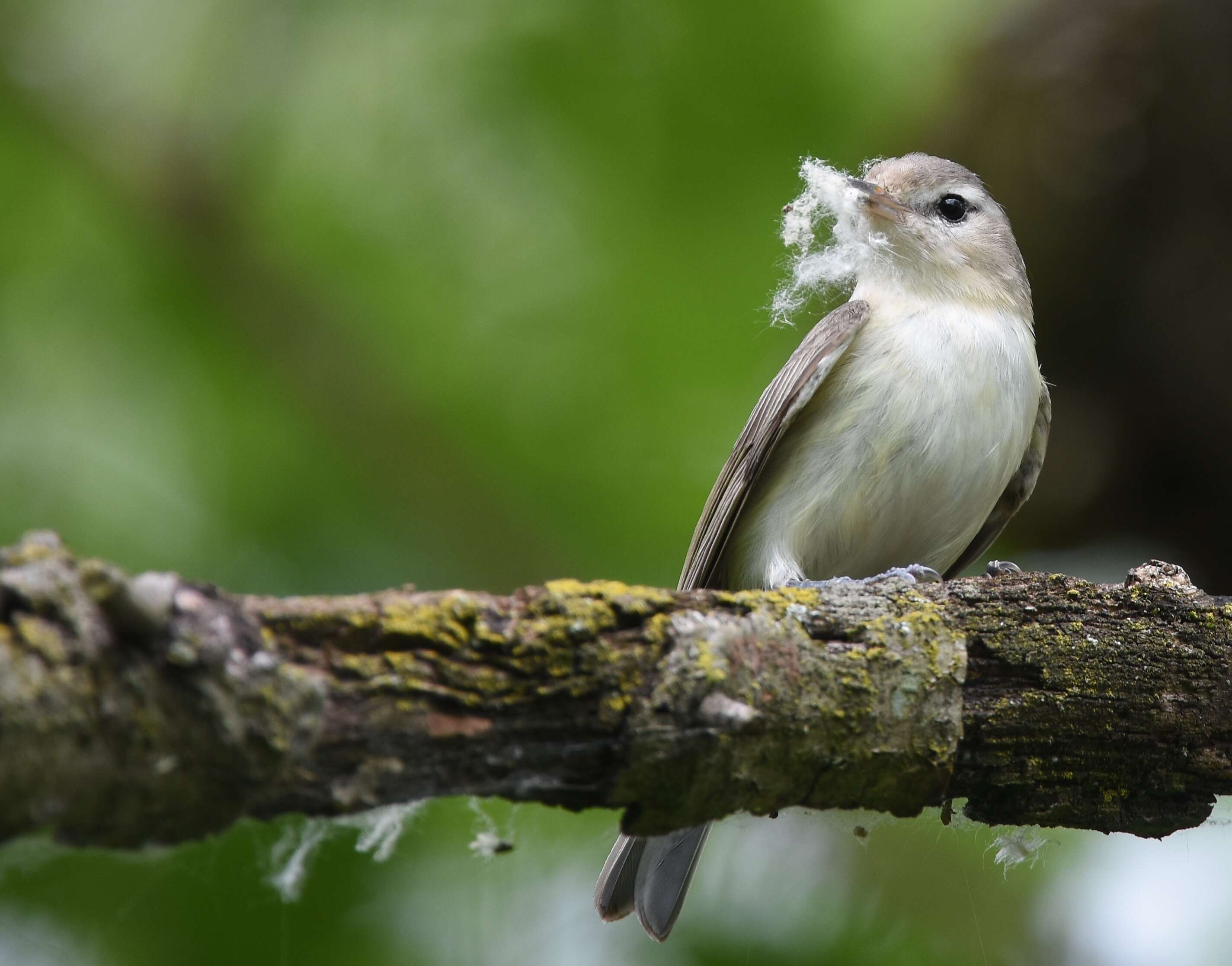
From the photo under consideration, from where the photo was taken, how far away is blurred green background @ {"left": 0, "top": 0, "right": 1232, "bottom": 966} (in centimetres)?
271

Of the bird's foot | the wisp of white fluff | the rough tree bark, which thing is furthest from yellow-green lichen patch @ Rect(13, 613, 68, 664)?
the wisp of white fluff

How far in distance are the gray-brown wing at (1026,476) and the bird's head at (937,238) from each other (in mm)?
363

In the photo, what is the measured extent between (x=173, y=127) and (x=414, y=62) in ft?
2.35

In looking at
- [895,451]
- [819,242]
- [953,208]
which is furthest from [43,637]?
[953,208]

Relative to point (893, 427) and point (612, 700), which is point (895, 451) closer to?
point (893, 427)

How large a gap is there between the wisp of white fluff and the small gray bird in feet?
0.17

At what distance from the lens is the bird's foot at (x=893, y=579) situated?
2.79m

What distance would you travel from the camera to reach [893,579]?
2.87m

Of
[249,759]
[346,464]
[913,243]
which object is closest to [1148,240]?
[913,243]

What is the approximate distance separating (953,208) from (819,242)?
518 mm

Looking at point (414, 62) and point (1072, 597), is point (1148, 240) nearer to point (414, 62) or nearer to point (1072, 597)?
point (1072, 597)

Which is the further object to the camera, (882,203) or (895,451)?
(882,203)

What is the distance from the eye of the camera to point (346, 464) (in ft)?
9.73

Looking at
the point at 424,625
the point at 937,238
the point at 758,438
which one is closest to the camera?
the point at 424,625
